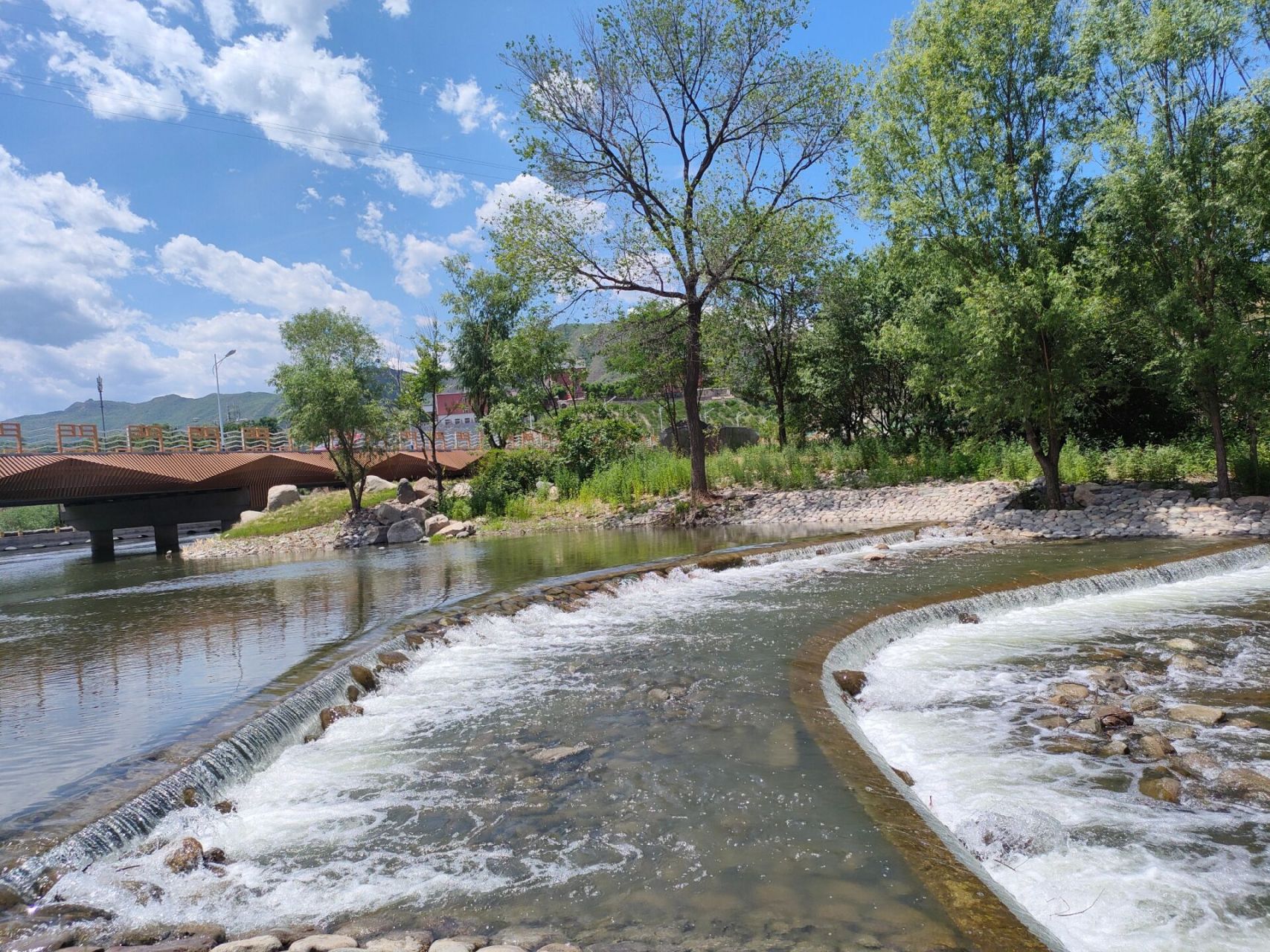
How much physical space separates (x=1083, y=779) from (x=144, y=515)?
36822 mm

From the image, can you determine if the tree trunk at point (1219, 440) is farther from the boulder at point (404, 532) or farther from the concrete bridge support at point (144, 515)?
the concrete bridge support at point (144, 515)

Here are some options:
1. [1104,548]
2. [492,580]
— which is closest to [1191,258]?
[1104,548]

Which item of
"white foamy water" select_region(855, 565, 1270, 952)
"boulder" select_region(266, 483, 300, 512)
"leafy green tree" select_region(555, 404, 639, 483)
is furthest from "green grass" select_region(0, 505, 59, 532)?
"white foamy water" select_region(855, 565, 1270, 952)

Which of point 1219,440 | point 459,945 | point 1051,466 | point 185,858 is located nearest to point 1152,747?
point 459,945

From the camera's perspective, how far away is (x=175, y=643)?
9539 mm

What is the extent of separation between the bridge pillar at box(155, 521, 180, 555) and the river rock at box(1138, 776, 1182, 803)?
3544 centimetres

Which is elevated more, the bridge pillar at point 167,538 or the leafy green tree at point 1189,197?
the leafy green tree at point 1189,197

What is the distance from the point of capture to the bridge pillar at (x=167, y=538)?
32125 millimetres

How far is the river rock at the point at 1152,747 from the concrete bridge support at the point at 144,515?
114 feet

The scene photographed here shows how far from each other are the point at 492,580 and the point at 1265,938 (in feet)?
37.0

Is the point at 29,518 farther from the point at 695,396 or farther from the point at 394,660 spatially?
the point at 394,660

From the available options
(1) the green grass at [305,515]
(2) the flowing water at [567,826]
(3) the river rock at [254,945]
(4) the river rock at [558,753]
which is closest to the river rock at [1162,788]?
(2) the flowing water at [567,826]

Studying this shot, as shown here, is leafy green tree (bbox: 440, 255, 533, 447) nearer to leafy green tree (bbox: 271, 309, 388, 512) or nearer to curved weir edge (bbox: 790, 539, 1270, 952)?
leafy green tree (bbox: 271, 309, 388, 512)

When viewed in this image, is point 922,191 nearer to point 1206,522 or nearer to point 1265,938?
point 1206,522
